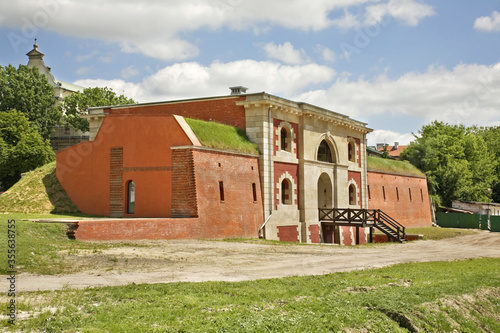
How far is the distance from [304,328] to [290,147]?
2224cm

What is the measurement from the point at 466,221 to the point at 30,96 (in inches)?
1831

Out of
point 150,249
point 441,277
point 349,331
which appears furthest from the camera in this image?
point 150,249

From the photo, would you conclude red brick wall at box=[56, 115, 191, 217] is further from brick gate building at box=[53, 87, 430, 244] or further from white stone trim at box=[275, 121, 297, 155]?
white stone trim at box=[275, 121, 297, 155]

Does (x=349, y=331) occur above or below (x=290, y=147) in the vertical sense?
below

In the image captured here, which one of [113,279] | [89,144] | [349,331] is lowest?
[349,331]

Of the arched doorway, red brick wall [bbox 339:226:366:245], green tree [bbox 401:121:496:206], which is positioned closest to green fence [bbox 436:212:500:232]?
green tree [bbox 401:121:496:206]

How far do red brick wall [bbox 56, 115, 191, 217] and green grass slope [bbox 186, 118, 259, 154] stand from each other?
1.36 m

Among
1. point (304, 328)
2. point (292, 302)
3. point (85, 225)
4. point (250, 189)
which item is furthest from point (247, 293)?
point (250, 189)

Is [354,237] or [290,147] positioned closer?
[290,147]

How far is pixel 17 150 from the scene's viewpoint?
4631 cm

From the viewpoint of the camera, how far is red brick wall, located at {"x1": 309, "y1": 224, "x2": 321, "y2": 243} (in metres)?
31.3

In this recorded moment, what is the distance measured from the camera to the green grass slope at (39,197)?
24.3m

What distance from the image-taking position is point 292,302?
9.54 meters

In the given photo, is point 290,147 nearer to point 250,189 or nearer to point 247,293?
point 250,189
